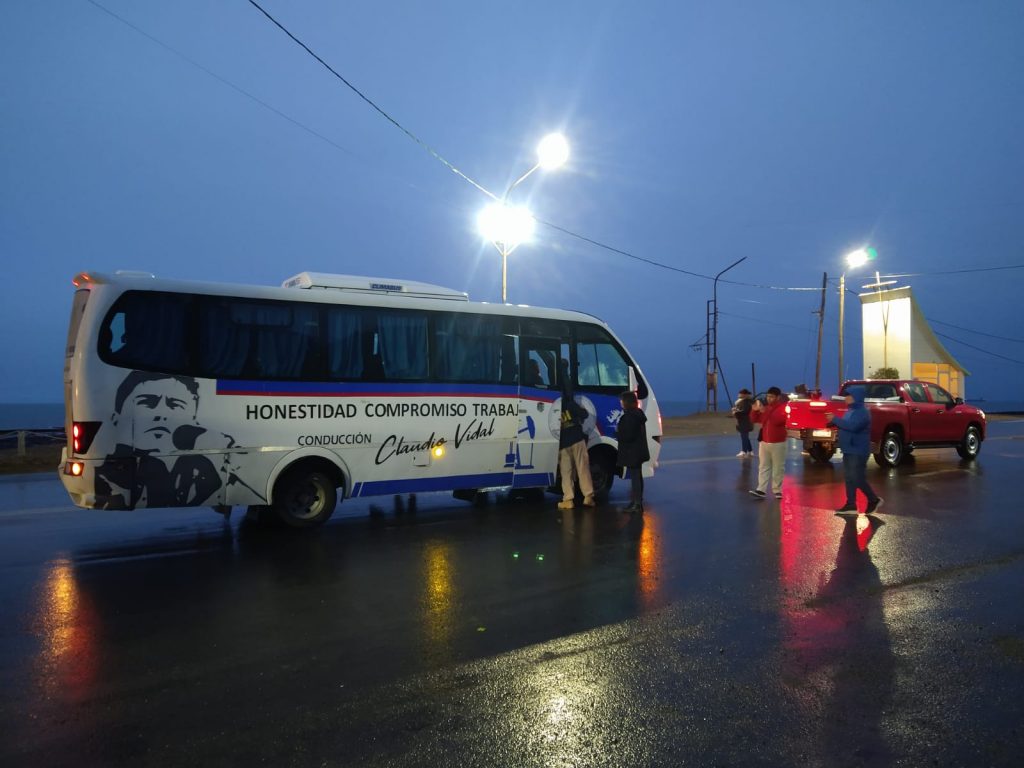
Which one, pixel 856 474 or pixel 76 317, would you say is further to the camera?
pixel 856 474

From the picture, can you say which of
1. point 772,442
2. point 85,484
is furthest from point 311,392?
point 772,442

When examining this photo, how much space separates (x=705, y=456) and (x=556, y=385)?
9422mm

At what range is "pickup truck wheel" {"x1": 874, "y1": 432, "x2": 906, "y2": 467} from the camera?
1647 cm

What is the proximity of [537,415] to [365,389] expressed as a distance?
2.76 m

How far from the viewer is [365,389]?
9.37m

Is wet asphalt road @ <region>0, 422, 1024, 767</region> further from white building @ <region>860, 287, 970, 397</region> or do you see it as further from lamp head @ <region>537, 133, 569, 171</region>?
white building @ <region>860, 287, 970, 397</region>

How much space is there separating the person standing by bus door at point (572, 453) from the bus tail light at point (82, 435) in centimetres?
600

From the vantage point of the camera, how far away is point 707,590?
6441mm

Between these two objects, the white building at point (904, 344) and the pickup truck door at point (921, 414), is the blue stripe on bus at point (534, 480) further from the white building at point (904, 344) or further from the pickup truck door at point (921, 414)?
the white building at point (904, 344)

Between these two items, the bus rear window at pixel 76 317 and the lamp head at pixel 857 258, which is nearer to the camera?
the bus rear window at pixel 76 317

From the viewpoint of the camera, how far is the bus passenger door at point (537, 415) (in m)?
10.8

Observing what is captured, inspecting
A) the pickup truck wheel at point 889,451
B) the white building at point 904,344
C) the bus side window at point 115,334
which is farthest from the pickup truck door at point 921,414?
the white building at point 904,344

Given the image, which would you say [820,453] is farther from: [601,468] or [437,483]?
[437,483]

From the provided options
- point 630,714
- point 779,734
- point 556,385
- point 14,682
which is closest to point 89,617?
point 14,682
